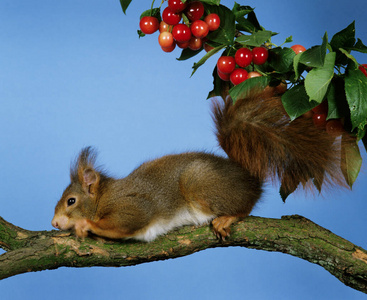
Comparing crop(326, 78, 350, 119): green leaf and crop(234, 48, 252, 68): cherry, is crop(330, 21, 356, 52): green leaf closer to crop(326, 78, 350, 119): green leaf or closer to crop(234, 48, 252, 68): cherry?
crop(326, 78, 350, 119): green leaf

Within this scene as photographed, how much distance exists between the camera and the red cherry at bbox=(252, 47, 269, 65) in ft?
5.08

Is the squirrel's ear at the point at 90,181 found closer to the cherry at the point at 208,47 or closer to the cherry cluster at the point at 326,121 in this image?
the cherry at the point at 208,47

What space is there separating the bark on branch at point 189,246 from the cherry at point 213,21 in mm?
686

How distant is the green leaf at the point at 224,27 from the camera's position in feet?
5.21

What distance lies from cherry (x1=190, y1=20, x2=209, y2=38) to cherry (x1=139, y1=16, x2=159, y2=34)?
140mm

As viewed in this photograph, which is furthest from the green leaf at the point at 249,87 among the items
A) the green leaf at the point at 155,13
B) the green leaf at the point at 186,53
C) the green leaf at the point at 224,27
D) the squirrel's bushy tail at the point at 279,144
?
the green leaf at the point at 155,13

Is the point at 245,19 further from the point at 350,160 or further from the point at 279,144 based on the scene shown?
the point at 350,160

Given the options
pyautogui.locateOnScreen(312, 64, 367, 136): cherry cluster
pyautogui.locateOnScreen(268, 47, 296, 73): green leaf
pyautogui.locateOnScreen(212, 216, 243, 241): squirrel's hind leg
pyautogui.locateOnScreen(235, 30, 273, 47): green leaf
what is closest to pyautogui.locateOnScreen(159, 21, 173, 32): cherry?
pyautogui.locateOnScreen(235, 30, 273, 47): green leaf

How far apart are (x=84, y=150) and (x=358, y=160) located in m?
1.00

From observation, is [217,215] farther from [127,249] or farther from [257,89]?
[257,89]

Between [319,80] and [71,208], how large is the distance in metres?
0.95

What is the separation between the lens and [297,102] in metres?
1.45

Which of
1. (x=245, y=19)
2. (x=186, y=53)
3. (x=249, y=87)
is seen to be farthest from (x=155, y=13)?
(x=249, y=87)

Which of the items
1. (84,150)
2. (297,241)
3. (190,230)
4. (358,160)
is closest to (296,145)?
(358,160)
